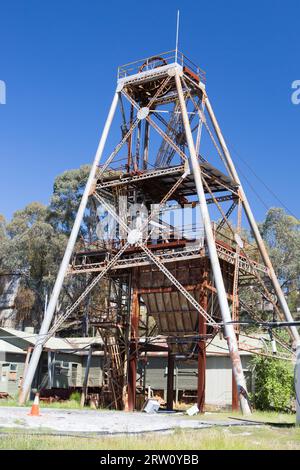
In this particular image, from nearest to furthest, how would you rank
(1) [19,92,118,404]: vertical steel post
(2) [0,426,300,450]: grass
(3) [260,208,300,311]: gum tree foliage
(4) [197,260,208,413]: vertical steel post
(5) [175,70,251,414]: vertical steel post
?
(2) [0,426,300,450]: grass < (5) [175,70,251,414]: vertical steel post < (4) [197,260,208,413]: vertical steel post < (1) [19,92,118,404]: vertical steel post < (3) [260,208,300,311]: gum tree foliage

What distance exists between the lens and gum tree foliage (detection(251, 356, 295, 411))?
2969 cm

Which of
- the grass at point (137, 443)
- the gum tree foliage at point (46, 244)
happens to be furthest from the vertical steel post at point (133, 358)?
the gum tree foliage at point (46, 244)

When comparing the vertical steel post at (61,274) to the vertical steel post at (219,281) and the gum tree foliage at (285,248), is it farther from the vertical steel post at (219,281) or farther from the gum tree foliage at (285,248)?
the gum tree foliage at (285,248)

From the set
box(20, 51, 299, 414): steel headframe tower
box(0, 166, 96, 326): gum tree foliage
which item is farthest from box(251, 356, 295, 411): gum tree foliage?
box(0, 166, 96, 326): gum tree foliage

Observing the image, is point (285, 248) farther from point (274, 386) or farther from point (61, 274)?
point (61, 274)

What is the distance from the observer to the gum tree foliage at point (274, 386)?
29.7 m

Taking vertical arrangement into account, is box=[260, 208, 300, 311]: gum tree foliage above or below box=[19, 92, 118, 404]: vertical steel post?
above

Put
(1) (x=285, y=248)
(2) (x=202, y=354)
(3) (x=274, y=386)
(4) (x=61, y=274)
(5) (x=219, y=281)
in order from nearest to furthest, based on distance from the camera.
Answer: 1. (5) (x=219, y=281)
2. (2) (x=202, y=354)
3. (3) (x=274, y=386)
4. (4) (x=61, y=274)
5. (1) (x=285, y=248)

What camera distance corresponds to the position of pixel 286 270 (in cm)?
6128

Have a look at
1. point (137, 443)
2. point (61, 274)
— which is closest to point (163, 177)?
point (61, 274)

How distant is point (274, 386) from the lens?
29.8 metres

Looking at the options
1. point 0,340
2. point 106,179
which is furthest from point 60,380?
point 106,179

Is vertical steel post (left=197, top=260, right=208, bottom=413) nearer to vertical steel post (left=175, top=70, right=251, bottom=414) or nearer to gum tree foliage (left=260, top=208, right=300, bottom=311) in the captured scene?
vertical steel post (left=175, top=70, right=251, bottom=414)
